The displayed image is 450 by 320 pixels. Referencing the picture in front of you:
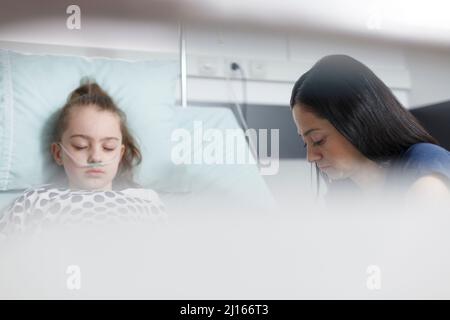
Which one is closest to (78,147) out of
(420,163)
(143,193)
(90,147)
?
(90,147)

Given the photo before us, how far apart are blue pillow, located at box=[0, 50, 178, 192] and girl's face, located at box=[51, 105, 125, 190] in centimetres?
2

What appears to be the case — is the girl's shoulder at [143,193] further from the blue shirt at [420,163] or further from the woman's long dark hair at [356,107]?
the blue shirt at [420,163]

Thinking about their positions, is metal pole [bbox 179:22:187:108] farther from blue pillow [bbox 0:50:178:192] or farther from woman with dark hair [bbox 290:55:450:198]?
woman with dark hair [bbox 290:55:450:198]

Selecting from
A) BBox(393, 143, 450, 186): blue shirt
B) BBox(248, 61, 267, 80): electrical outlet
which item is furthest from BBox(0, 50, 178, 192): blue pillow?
BBox(393, 143, 450, 186): blue shirt

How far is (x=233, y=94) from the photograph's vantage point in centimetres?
85

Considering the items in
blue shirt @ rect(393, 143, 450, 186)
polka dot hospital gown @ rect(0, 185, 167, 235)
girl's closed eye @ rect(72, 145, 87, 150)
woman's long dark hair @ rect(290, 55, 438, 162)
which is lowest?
polka dot hospital gown @ rect(0, 185, 167, 235)

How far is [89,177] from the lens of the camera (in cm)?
78

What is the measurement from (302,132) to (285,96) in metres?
0.07

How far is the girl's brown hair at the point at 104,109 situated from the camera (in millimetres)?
776

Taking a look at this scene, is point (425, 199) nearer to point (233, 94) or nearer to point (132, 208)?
point (233, 94)

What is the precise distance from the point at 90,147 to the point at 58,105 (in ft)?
0.27

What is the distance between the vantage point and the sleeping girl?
0.77m
